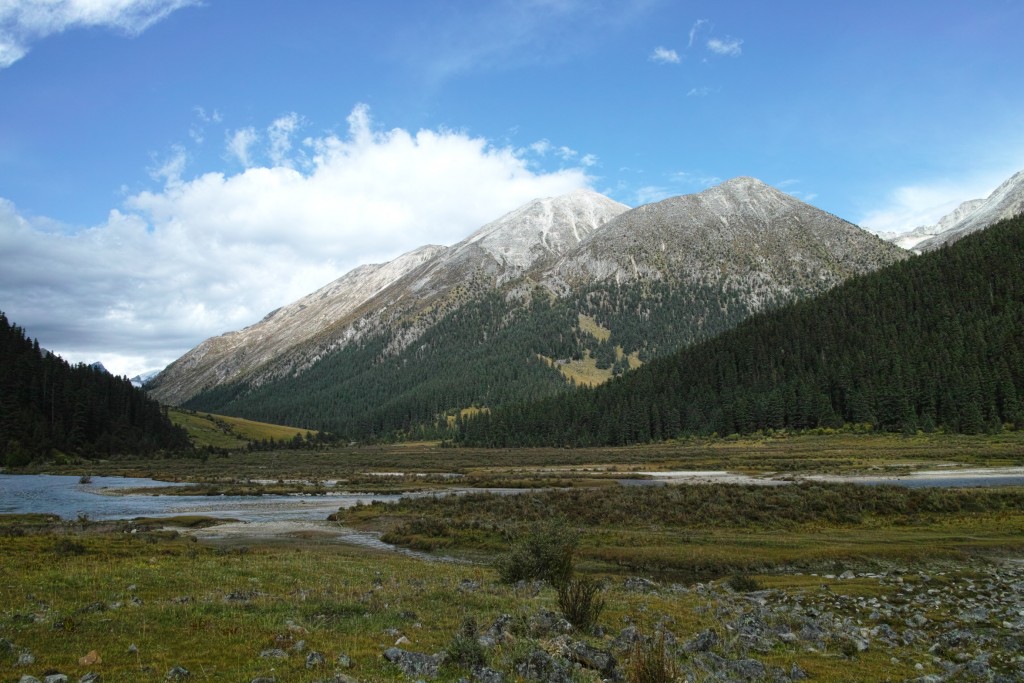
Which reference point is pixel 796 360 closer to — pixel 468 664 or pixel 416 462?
pixel 416 462

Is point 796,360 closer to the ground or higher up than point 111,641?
higher up

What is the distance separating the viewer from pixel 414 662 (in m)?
11.0

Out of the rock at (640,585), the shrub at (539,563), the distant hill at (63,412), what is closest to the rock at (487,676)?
the shrub at (539,563)

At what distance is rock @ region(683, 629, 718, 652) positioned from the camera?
1379cm

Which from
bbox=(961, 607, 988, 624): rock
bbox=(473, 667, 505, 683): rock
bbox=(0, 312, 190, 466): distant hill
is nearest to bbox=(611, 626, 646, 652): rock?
bbox=(473, 667, 505, 683): rock

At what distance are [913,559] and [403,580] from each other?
23559mm

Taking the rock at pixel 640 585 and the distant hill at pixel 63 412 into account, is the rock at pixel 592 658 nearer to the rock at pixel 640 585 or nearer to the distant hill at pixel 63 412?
the rock at pixel 640 585

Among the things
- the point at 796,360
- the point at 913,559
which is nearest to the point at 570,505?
the point at 913,559

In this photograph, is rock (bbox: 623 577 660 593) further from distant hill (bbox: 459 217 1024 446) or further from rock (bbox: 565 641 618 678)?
distant hill (bbox: 459 217 1024 446)

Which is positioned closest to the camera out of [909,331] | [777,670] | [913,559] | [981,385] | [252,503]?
[777,670]

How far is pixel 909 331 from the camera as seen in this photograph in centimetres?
13688

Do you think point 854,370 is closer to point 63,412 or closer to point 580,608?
point 580,608

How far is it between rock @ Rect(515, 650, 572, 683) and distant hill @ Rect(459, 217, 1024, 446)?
4954 inches

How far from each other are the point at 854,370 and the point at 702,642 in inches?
5532
